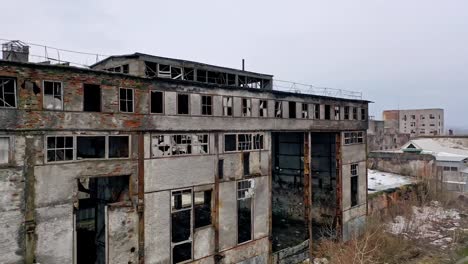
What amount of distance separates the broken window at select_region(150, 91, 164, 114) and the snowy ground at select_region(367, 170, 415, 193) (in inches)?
1150

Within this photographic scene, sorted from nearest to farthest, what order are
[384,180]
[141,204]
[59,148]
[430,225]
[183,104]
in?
[59,148] → [141,204] → [183,104] → [430,225] → [384,180]

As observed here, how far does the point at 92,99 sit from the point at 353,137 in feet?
73.1

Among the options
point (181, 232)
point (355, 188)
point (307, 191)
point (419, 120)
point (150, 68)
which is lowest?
point (181, 232)

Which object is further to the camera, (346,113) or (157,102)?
(346,113)

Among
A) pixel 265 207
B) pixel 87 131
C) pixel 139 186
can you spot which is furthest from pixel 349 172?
pixel 87 131

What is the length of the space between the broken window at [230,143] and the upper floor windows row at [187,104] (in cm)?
134

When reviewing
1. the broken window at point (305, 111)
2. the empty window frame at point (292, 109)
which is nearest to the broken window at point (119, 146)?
the empty window frame at point (292, 109)

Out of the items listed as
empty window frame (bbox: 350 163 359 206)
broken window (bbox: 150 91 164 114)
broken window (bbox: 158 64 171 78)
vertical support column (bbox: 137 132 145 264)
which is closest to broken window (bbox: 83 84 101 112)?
vertical support column (bbox: 137 132 145 264)

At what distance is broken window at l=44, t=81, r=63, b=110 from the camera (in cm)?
1369

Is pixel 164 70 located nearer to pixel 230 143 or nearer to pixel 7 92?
pixel 230 143

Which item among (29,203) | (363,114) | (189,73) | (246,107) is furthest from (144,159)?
(363,114)

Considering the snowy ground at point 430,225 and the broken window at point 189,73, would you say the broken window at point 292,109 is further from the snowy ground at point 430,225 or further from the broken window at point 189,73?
the snowy ground at point 430,225

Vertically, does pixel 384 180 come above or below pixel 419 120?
below

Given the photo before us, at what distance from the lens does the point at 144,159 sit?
16.3m
